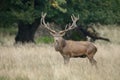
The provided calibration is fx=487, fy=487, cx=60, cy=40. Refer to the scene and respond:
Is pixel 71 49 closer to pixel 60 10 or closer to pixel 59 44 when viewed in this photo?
pixel 59 44

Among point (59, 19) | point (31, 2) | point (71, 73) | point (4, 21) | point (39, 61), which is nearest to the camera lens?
point (71, 73)

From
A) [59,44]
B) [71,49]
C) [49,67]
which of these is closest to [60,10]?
[71,49]

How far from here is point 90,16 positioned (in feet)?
100

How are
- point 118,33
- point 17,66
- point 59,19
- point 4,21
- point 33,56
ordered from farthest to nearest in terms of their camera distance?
1. point 118,33
2. point 59,19
3. point 4,21
4. point 33,56
5. point 17,66

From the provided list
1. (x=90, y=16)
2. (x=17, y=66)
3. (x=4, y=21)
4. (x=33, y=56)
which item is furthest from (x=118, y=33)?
(x=17, y=66)

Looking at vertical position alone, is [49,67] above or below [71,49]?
below

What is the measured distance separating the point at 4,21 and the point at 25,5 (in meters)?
2.02

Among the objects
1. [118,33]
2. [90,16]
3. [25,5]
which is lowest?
[118,33]

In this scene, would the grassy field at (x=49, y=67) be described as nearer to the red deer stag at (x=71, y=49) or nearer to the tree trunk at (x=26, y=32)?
the red deer stag at (x=71, y=49)

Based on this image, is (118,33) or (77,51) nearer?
(77,51)

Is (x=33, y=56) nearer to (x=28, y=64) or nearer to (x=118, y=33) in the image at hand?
(x=28, y=64)

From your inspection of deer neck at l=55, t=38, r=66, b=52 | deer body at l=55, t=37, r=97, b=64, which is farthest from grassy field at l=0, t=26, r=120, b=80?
deer neck at l=55, t=38, r=66, b=52

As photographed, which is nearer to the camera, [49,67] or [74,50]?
[49,67]

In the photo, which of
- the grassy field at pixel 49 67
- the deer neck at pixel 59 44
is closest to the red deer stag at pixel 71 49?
the deer neck at pixel 59 44
